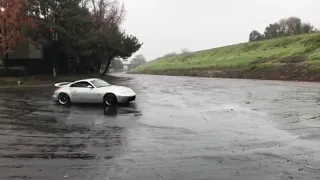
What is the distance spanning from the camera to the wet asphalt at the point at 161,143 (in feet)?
22.9

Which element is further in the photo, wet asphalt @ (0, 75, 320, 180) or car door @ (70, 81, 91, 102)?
car door @ (70, 81, 91, 102)

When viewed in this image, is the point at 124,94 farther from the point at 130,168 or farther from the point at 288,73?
the point at 288,73

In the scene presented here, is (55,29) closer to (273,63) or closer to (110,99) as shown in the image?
(110,99)

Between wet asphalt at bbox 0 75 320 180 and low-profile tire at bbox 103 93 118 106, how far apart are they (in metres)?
1.26

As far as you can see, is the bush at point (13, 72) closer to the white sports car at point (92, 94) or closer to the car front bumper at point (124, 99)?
the white sports car at point (92, 94)

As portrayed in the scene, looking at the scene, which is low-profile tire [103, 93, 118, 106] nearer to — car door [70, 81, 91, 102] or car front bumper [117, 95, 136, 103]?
car front bumper [117, 95, 136, 103]

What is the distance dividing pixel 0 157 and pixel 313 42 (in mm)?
52778

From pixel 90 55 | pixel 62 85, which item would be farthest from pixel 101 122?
pixel 90 55

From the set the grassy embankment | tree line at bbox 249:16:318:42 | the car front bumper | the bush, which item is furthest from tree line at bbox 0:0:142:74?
tree line at bbox 249:16:318:42

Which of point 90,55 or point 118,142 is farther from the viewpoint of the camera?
point 90,55

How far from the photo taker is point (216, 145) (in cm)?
923

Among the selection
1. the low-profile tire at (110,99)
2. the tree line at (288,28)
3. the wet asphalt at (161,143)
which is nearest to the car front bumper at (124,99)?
the low-profile tire at (110,99)

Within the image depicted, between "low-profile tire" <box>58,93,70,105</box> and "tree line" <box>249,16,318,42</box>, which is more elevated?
"tree line" <box>249,16,318,42</box>

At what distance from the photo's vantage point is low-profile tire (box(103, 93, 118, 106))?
1758 centimetres
